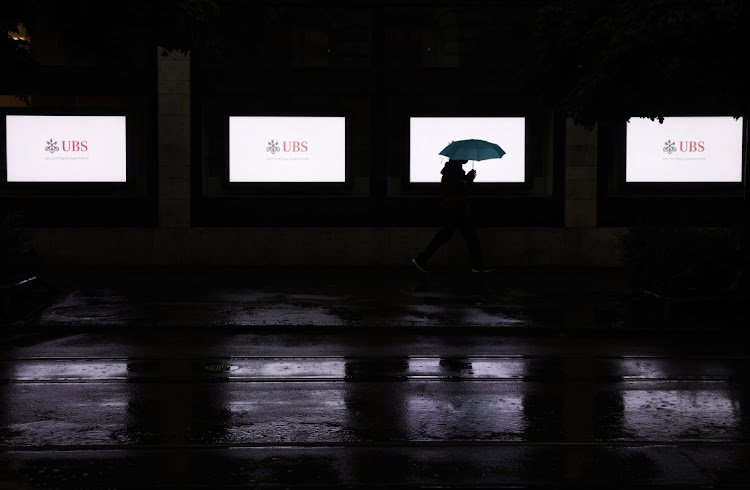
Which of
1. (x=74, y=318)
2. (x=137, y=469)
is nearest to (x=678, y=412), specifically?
(x=137, y=469)

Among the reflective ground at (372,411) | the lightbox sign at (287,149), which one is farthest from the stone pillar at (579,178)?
the reflective ground at (372,411)

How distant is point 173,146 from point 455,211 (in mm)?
4910

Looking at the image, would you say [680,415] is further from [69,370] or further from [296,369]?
[69,370]

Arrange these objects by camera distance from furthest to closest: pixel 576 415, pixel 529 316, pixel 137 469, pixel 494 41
Result: 1. pixel 494 41
2. pixel 529 316
3. pixel 576 415
4. pixel 137 469

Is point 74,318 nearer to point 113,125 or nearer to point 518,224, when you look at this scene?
point 113,125

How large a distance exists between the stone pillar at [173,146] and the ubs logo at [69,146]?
137 centimetres

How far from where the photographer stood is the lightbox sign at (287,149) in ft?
60.2

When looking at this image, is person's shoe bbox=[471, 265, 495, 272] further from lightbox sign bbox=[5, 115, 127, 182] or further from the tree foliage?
lightbox sign bbox=[5, 115, 127, 182]

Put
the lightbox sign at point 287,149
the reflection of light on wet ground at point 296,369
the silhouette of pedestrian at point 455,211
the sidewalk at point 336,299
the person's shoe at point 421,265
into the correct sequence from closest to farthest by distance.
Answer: the reflection of light on wet ground at point 296,369, the sidewalk at point 336,299, the silhouette of pedestrian at point 455,211, the person's shoe at point 421,265, the lightbox sign at point 287,149

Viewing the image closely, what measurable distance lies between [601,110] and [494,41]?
5428 mm

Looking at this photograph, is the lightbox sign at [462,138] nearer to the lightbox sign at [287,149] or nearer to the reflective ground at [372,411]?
the lightbox sign at [287,149]

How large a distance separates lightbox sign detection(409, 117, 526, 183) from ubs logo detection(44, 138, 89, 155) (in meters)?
5.54

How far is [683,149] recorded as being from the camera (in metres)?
18.4

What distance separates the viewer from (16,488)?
18.6ft
